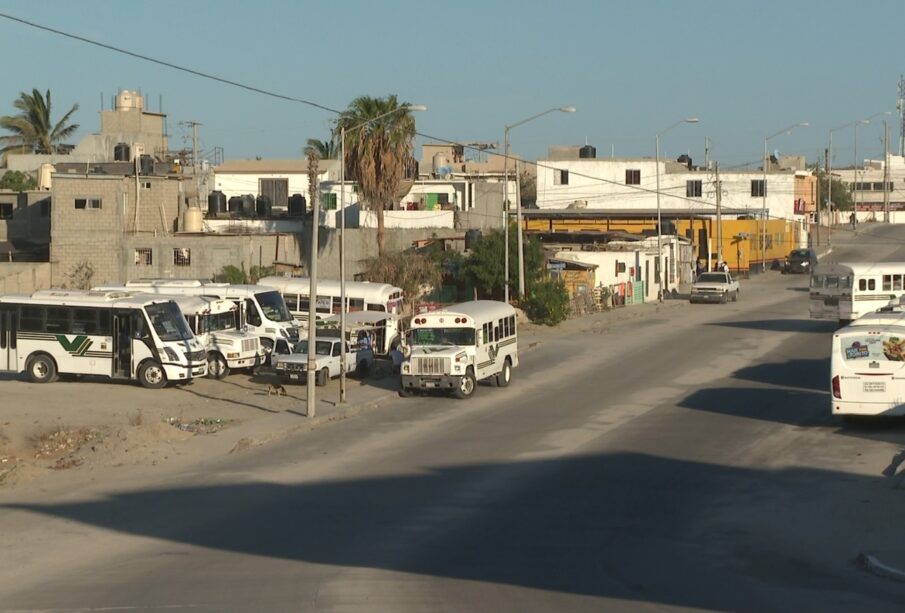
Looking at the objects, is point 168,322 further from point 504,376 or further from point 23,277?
point 23,277

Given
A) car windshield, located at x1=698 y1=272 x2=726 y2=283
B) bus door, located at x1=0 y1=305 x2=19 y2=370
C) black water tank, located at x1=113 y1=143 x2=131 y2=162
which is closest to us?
bus door, located at x1=0 y1=305 x2=19 y2=370

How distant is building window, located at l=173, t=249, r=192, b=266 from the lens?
5481 centimetres

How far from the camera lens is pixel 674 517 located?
18.5 meters

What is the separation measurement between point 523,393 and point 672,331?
18.4 m

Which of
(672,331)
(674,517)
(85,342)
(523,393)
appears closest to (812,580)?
(674,517)

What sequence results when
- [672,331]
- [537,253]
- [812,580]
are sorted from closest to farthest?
[812,580], [672,331], [537,253]

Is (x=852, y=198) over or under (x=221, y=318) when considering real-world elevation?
over

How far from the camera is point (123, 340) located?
114ft

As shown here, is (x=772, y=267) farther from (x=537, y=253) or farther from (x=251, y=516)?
(x=251, y=516)

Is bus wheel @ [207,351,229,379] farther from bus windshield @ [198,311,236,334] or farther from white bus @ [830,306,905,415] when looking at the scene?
white bus @ [830,306,905,415]

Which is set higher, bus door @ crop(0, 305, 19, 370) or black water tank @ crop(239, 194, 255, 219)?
black water tank @ crop(239, 194, 255, 219)

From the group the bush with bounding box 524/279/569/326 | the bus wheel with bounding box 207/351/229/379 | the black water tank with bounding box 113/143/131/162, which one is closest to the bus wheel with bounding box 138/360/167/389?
the bus wheel with bounding box 207/351/229/379

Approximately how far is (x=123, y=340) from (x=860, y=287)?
2714cm

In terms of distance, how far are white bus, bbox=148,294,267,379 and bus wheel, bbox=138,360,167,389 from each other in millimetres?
2211
